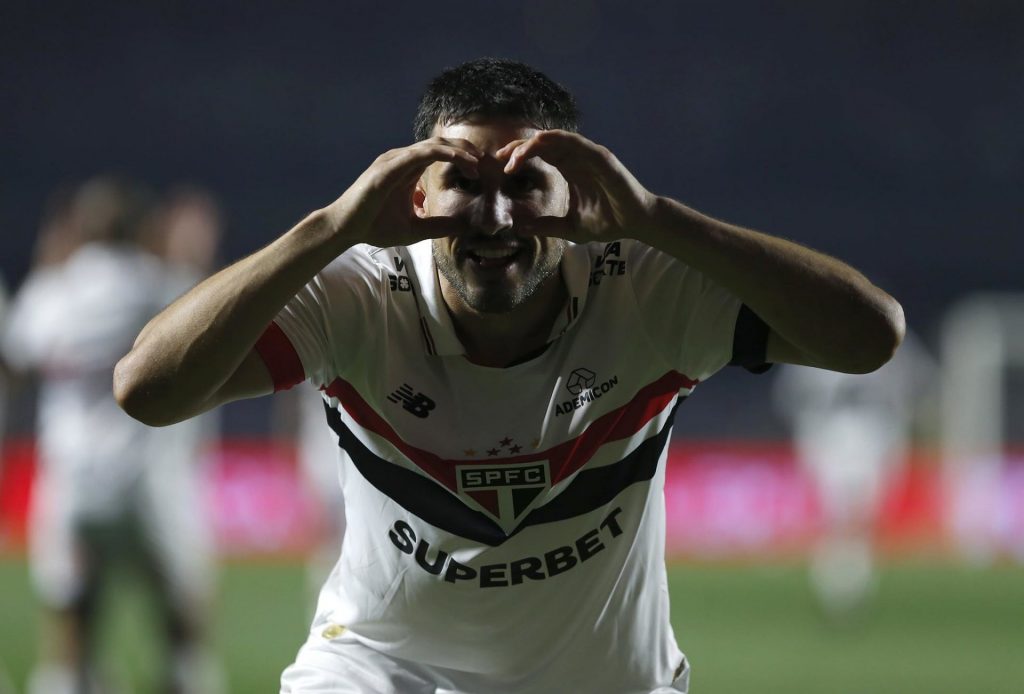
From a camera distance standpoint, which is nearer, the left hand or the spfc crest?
the left hand

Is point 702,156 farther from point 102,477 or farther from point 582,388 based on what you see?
point 582,388

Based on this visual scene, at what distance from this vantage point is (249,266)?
244cm

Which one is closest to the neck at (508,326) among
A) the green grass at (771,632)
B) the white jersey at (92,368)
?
the white jersey at (92,368)

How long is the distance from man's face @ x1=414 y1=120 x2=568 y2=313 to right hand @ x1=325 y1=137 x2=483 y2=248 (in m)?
0.05

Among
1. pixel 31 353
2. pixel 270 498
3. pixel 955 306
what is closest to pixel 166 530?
pixel 31 353

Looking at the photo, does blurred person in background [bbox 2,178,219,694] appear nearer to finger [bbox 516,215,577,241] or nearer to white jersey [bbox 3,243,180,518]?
white jersey [bbox 3,243,180,518]

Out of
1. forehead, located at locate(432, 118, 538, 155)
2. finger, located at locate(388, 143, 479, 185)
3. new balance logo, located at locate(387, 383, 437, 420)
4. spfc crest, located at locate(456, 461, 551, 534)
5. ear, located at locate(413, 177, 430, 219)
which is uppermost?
forehead, located at locate(432, 118, 538, 155)

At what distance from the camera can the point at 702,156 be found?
20.8 m

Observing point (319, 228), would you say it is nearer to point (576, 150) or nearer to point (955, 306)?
point (576, 150)

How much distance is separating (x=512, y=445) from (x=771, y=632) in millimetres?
7116

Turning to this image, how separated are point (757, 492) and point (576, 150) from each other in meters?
12.2

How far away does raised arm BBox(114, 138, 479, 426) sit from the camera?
7.87ft

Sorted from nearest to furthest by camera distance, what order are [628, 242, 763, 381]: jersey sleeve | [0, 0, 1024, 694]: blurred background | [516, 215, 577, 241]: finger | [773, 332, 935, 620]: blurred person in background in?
[516, 215, 577, 241]: finger < [628, 242, 763, 381]: jersey sleeve < [773, 332, 935, 620]: blurred person in background < [0, 0, 1024, 694]: blurred background

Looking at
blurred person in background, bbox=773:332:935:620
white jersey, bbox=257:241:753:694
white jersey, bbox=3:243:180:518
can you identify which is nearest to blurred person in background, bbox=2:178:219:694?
white jersey, bbox=3:243:180:518
